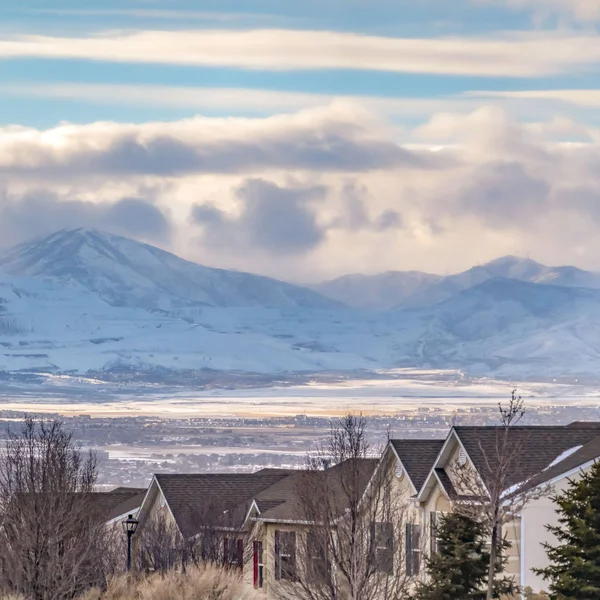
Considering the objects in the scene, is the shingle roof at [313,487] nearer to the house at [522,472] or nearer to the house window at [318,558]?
the house window at [318,558]

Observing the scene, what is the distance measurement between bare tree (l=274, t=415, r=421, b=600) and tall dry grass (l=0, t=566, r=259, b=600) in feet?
6.35

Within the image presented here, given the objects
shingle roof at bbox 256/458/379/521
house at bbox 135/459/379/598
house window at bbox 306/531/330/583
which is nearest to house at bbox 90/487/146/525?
house at bbox 135/459/379/598

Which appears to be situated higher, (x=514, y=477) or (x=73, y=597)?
(x=514, y=477)

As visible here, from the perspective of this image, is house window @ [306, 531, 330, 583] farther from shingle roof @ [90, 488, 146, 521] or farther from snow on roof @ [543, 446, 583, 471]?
shingle roof @ [90, 488, 146, 521]

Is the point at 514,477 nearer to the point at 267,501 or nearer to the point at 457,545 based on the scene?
the point at 457,545

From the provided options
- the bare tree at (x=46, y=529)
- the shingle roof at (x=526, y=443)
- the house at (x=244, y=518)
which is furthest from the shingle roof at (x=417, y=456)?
the bare tree at (x=46, y=529)

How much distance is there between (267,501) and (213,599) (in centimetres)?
1782

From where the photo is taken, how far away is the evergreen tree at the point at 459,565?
42.7 meters

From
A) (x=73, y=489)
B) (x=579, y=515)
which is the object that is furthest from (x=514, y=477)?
(x=73, y=489)

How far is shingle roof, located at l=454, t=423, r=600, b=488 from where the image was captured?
47.1m

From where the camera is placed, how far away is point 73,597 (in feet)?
161

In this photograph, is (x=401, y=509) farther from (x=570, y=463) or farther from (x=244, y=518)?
(x=244, y=518)

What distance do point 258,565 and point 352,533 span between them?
1774 cm

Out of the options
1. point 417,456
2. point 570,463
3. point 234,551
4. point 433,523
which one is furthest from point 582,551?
point 234,551
